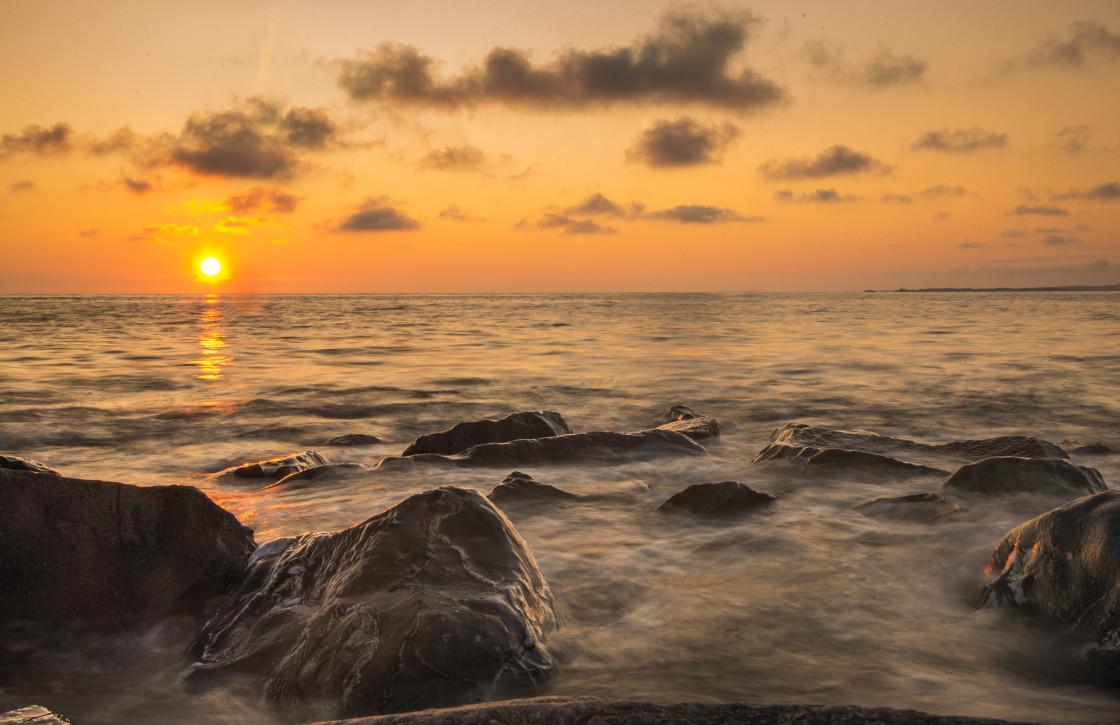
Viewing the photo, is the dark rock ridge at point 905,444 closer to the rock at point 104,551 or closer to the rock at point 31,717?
the rock at point 104,551

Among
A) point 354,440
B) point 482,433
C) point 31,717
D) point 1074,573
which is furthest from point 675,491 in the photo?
point 31,717

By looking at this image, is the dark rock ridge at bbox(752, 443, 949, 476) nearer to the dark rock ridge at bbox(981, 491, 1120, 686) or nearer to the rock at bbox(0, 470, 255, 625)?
the dark rock ridge at bbox(981, 491, 1120, 686)

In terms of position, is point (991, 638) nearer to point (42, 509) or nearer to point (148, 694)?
point (148, 694)

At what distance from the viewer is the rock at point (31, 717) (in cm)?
202

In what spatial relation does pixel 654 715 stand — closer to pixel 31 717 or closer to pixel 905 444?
pixel 31 717

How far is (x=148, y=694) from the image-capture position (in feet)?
7.98

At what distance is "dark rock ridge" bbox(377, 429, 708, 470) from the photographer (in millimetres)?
5691

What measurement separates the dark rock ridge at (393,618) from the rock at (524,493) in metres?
1.49

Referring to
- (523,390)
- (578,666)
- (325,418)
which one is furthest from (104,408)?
(578,666)

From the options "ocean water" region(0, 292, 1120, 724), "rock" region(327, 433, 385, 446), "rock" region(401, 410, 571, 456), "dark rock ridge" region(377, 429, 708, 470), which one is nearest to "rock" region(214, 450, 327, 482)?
"ocean water" region(0, 292, 1120, 724)

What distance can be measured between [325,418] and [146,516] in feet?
19.6

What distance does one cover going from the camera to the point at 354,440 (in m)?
7.17

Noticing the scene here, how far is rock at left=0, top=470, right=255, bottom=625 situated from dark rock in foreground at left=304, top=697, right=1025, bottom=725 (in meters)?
1.53

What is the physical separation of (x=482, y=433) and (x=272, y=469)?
1.75 meters
